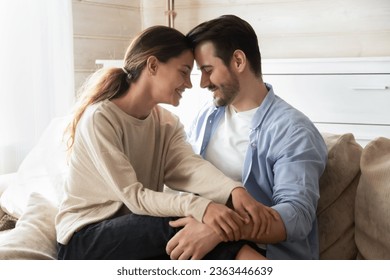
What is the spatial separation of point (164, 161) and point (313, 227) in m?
0.45

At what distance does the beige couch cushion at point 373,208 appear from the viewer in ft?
5.21

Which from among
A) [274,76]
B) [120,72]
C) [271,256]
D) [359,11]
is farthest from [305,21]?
[271,256]

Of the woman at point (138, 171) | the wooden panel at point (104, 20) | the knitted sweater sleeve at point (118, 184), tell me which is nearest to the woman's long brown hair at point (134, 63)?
the woman at point (138, 171)

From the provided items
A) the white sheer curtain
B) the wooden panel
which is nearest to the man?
the white sheer curtain

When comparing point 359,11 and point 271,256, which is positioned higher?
point 359,11

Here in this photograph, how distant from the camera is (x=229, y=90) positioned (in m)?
1.86

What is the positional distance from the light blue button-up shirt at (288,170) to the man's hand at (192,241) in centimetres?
19

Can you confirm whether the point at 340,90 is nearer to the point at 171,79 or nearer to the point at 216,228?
the point at 171,79

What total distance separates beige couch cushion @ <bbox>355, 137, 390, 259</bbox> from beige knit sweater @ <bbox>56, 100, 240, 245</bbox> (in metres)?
0.35

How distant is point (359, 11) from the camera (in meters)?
2.98

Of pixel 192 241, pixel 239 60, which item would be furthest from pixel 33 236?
pixel 239 60

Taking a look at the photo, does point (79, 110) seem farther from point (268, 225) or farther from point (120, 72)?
point (268, 225)

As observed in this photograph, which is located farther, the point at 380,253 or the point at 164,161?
the point at 164,161

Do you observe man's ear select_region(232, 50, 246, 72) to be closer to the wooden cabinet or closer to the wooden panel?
the wooden cabinet
